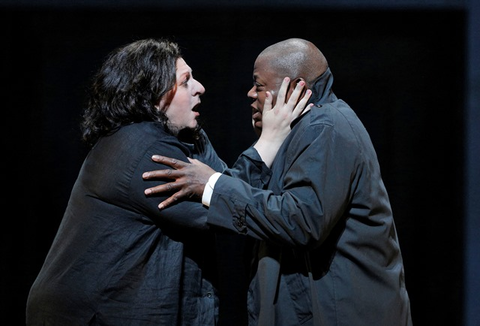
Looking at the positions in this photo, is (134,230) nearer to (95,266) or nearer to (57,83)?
(95,266)

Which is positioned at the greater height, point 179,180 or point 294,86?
point 294,86

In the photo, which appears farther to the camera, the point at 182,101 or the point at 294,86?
the point at 182,101

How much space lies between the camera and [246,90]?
312 centimetres

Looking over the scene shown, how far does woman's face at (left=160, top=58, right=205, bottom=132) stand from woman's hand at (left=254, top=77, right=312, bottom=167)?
26cm

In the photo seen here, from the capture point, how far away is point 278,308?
6.41 ft

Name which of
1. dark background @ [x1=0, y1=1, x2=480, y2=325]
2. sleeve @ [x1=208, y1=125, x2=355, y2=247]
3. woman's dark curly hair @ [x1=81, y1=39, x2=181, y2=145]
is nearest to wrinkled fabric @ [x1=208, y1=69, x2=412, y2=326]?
sleeve @ [x1=208, y1=125, x2=355, y2=247]

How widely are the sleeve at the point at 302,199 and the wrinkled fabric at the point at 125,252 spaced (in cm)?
14

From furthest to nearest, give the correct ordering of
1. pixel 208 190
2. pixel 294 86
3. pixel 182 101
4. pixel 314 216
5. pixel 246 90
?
pixel 246 90, pixel 182 101, pixel 294 86, pixel 208 190, pixel 314 216

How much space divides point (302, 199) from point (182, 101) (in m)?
0.61

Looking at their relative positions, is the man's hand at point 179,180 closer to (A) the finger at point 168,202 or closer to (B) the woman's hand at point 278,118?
(A) the finger at point 168,202

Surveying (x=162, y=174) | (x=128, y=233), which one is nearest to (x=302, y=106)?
(x=162, y=174)

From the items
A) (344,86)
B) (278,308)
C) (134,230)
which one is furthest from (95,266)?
(344,86)

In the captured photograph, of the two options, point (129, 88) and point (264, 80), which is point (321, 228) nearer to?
point (264, 80)

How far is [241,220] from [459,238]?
167 centimetres
